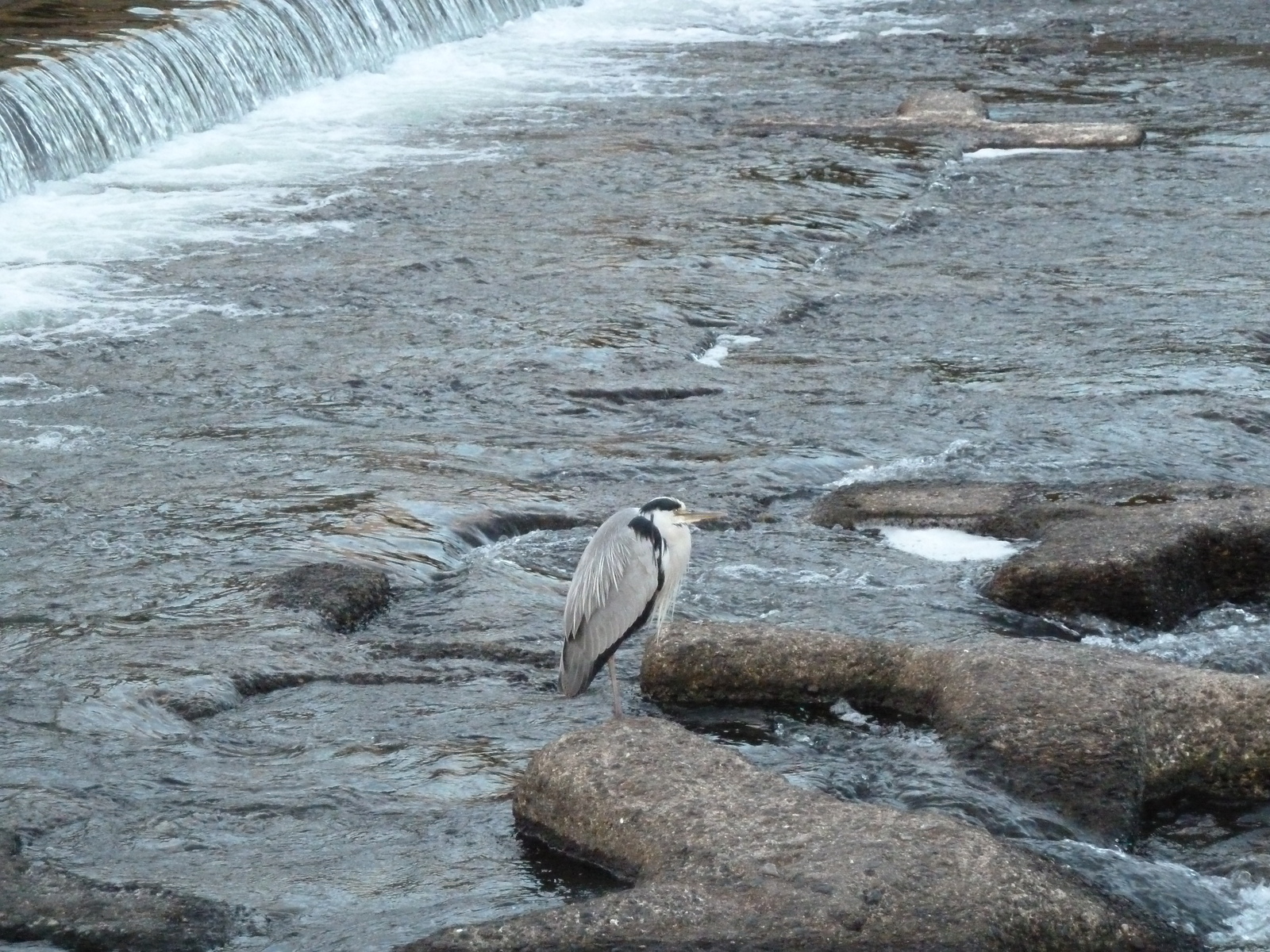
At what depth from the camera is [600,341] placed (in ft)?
29.5

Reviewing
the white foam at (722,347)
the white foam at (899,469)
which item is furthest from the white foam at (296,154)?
the white foam at (899,469)

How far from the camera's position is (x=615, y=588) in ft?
17.5

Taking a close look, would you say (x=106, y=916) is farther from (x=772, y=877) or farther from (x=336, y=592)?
(x=336, y=592)

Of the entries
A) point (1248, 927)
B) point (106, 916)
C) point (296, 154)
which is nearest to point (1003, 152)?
point (296, 154)

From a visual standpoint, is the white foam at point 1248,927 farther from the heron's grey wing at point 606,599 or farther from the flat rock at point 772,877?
the heron's grey wing at point 606,599

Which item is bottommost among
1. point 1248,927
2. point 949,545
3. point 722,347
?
point 1248,927

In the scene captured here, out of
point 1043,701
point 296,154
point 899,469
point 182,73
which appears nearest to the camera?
point 1043,701

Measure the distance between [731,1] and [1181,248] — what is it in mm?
10829

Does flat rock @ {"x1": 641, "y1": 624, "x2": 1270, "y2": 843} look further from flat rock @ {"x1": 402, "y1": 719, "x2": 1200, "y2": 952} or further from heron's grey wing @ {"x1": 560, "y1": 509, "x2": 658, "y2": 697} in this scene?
flat rock @ {"x1": 402, "y1": 719, "x2": 1200, "y2": 952}

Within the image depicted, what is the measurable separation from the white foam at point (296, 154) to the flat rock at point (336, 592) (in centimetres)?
308

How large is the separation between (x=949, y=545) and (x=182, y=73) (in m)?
8.68

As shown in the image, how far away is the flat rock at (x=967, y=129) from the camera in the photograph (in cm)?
1341

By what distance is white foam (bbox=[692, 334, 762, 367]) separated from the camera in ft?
29.2

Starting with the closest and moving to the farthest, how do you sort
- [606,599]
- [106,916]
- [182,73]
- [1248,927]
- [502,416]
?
[106,916], [1248,927], [606,599], [502,416], [182,73]
